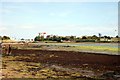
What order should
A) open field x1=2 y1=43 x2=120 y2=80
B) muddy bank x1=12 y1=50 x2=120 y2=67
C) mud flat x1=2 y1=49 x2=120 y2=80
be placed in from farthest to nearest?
muddy bank x1=12 y1=50 x2=120 y2=67 < open field x1=2 y1=43 x2=120 y2=80 < mud flat x1=2 y1=49 x2=120 y2=80

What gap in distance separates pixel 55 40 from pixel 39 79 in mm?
177671

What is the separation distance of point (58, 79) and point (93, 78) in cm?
281

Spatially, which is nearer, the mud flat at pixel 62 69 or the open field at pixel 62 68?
the mud flat at pixel 62 69

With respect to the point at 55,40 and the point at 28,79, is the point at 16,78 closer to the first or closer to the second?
the point at 28,79

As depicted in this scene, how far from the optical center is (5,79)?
16031 millimetres

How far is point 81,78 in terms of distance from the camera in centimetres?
1741

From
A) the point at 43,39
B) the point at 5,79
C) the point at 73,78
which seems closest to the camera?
the point at 5,79

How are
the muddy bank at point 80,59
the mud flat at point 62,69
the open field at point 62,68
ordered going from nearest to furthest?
the mud flat at point 62,69 → the open field at point 62,68 → the muddy bank at point 80,59

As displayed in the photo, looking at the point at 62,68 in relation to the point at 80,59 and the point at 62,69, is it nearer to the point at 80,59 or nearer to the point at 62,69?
the point at 62,69

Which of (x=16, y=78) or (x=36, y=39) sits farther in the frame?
(x=36, y=39)

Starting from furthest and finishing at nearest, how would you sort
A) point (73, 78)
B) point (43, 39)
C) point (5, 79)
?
point (43, 39)
point (73, 78)
point (5, 79)

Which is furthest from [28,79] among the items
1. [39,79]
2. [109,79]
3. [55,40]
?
[55,40]

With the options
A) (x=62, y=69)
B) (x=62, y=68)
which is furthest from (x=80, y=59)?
(x=62, y=69)

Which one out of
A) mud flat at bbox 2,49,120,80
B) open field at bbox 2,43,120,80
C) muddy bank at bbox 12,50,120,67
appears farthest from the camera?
muddy bank at bbox 12,50,120,67
